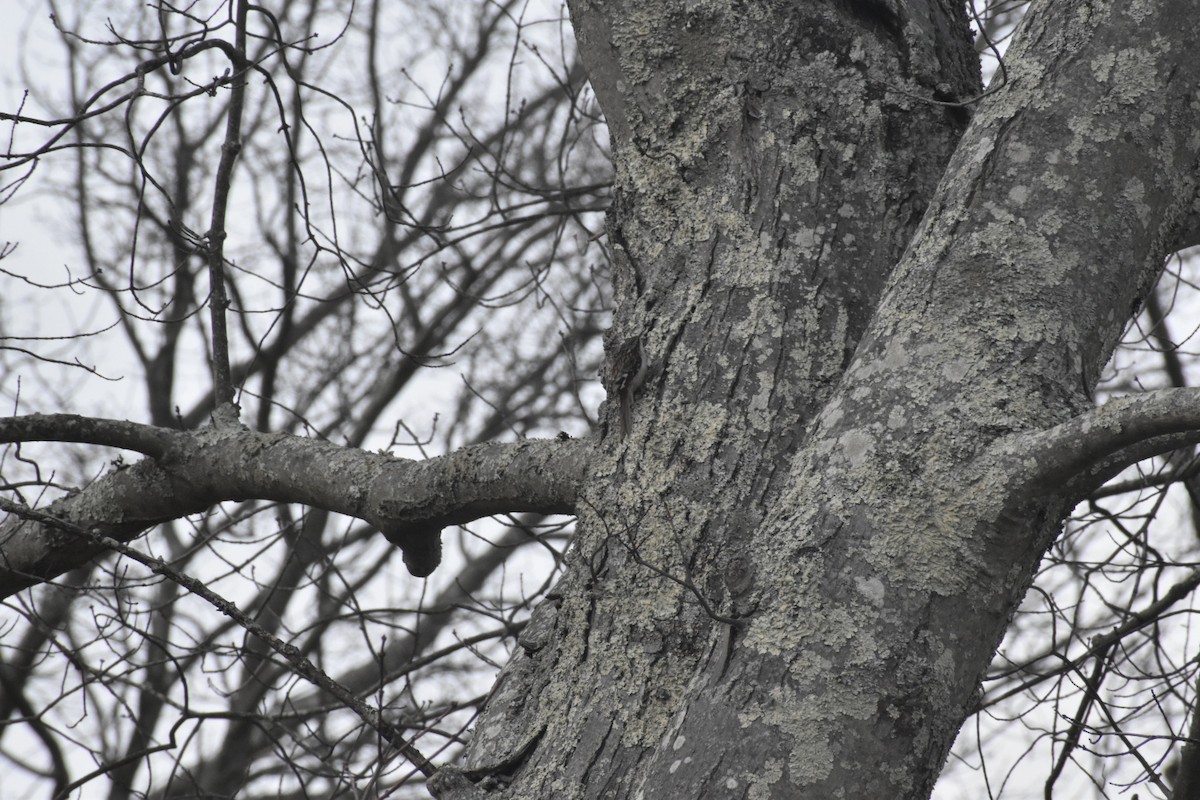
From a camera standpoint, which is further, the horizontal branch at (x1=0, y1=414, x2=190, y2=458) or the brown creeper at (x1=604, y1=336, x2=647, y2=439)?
the horizontal branch at (x1=0, y1=414, x2=190, y2=458)

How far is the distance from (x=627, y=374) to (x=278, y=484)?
965mm

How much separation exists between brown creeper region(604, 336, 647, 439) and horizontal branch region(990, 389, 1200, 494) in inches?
22.8

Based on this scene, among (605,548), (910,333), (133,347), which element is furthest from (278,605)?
(910,333)

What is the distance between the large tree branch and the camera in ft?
6.23

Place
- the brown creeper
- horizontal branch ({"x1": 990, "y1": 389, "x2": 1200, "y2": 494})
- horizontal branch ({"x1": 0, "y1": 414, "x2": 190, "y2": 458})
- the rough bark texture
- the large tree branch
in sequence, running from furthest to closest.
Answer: horizontal branch ({"x1": 0, "y1": 414, "x2": 190, "y2": 458}), the large tree branch, the brown creeper, the rough bark texture, horizontal branch ({"x1": 990, "y1": 389, "x2": 1200, "y2": 494})

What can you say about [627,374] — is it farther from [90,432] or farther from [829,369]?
[90,432]

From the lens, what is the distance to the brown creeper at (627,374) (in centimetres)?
160

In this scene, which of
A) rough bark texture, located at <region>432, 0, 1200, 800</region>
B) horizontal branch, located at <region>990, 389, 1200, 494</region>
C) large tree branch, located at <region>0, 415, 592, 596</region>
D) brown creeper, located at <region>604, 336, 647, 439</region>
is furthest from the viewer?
large tree branch, located at <region>0, 415, 592, 596</region>

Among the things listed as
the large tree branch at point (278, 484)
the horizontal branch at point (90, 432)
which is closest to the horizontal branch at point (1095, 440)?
the large tree branch at point (278, 484)

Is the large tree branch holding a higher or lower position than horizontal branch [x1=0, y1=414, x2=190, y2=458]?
lower

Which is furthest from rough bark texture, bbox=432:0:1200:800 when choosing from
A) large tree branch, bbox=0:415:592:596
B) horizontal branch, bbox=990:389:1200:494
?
large tree branch, bbox=0:415:592:596

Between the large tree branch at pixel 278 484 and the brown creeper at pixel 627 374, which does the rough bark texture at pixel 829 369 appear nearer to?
the brown creeper at pixel 627 374

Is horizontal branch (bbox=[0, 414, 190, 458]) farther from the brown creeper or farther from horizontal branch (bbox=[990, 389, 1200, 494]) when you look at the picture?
horizontal branch (bbox=[990, 389, 1200, 494])

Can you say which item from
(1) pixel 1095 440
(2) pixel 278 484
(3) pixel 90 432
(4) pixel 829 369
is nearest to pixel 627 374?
(4) pixel 829 369
